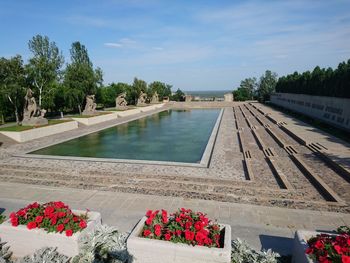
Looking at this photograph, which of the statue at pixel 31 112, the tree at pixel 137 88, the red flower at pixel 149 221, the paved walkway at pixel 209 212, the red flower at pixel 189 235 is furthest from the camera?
the tree at pixel 137 88

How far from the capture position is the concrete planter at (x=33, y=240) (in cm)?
439

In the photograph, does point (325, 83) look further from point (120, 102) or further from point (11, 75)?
point (11, 75)

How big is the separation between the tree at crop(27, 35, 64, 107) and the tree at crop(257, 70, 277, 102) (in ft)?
143

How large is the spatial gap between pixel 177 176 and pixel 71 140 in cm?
1119

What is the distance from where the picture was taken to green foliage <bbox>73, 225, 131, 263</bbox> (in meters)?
4.25

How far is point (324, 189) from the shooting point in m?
8.17

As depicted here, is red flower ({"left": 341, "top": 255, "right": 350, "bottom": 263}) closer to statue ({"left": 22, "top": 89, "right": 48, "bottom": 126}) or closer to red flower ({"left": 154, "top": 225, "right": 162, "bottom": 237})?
red flower ({"left": 154, "top": 225, "right": 162, "bottom": 237})

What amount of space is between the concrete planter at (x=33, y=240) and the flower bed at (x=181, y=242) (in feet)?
3.67

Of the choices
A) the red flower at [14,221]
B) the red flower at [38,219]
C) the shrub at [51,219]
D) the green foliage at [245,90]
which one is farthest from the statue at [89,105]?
the green foliage at [245,90]

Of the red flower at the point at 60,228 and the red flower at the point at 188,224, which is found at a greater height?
the red flower at the point at 188,224

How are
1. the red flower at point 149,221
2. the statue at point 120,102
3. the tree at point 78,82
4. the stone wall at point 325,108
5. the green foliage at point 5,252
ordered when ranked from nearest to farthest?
the red flower at point 149,221 < the green foliage at point 5,252 < the stone wall at point 325,108 < the tree at point 78,82 < the statue at point 120,102

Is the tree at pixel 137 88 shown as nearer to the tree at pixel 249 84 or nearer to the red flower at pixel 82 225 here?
the tree at pixel 249 84

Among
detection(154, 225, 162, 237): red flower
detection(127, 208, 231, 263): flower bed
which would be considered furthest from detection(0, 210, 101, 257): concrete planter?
detection(154, 225, 162, 237): red flower

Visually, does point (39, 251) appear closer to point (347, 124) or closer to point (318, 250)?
point (318, 250)
